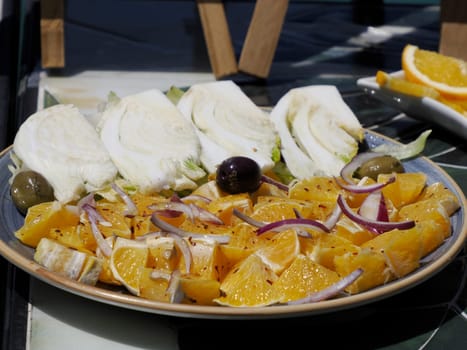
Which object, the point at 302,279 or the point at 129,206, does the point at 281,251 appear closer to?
the point at 302,279

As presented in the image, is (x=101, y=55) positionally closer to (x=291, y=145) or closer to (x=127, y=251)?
(x=291, y=145)

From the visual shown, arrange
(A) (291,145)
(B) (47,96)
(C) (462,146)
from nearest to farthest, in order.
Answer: (A) (291,145), (C) (462,146), (B) (47,96)

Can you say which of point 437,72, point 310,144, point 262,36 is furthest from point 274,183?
point 262,36

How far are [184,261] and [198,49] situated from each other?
7.12 feet

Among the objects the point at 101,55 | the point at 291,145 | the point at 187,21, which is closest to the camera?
the point at 291,145

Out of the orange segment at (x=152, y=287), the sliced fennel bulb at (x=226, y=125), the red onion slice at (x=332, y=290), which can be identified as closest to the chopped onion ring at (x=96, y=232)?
the orange segment at (x=152, y=287)

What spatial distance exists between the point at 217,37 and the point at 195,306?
6.18ft

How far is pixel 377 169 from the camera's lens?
1945mm

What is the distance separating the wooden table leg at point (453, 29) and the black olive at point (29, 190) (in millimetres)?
1788

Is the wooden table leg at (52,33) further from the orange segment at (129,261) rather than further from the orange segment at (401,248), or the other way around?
the orange segment at (401,248)

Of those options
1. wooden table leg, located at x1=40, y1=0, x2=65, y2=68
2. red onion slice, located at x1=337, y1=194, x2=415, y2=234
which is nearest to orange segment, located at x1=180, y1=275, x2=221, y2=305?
red onion slice, located at x1=337, y1=194, x2=415, y2=234

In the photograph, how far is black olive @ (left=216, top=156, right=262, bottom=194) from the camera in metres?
1.75

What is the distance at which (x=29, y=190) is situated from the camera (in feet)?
5.53

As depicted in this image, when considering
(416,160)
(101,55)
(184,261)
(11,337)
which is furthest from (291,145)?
(101,55)
